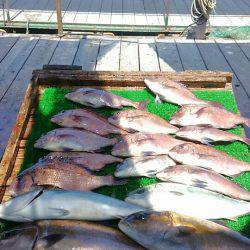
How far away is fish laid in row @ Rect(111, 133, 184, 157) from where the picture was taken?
2.69 meters

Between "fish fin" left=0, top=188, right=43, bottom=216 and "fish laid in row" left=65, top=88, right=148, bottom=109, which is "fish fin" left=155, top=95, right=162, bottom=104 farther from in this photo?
"fish fin" left=0, top=188, right=43, bottom=216

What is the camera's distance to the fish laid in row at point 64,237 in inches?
73.5

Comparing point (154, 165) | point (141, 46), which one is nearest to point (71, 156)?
point (154, 165)

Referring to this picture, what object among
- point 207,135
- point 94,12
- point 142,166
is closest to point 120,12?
point 94,12

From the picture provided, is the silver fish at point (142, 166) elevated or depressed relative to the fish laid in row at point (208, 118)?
depressed

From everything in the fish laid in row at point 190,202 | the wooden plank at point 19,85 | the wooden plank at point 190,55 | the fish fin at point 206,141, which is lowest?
the wooden plank at point 19,85

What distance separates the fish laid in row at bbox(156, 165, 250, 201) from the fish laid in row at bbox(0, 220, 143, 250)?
632mm

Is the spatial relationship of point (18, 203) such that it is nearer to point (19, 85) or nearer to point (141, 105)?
point (141, 105)

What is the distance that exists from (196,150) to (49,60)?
3.29m

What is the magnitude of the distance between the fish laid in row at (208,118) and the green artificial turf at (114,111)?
0.09 meters

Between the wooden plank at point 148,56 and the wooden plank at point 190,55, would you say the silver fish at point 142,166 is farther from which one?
the wooden plank at point 190,55

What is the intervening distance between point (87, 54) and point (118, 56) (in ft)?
1.59

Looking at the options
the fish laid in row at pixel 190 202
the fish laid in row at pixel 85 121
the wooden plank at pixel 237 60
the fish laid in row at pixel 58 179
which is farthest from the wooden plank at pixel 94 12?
the fish laid in row at pixel 190 202

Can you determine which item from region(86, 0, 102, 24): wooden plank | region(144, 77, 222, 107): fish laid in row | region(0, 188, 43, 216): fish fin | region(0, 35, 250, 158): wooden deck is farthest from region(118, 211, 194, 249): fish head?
region(86, 0, 102, 24): wooden plank
